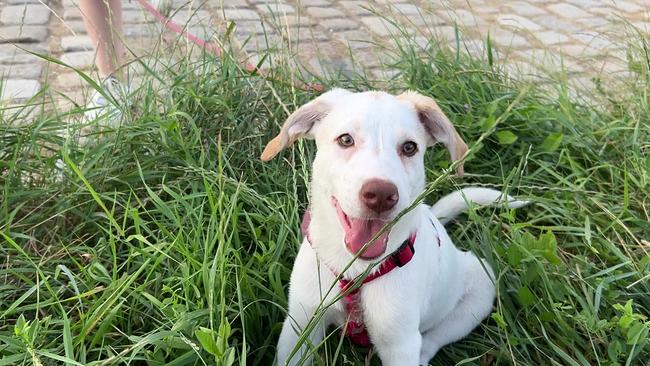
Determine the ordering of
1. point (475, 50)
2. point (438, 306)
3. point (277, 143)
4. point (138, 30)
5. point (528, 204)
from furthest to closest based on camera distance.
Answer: point (138, 30)
point (475, 50)
point (528, 204)
point (438, 306)
point (277, 143)

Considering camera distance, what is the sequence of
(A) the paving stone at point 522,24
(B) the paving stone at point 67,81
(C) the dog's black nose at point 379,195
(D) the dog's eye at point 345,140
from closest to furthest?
(C) the dog's black nose at point 379,195, (D) the dog's eye at point 345,140, (B) the paving stone at point 67,81, (A) the paving stone at point 522,24

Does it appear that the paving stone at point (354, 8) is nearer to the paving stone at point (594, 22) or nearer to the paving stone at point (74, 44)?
the paving stone at point (594, 22)

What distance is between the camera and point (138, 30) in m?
4.56

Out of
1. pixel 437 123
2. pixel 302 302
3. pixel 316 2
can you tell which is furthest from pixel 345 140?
pixel 316 2

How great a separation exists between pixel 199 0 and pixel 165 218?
294 centimetres

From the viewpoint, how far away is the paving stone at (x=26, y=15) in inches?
181

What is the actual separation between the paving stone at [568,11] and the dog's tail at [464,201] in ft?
12.5

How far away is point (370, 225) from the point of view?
1752 mm

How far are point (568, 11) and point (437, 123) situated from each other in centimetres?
461

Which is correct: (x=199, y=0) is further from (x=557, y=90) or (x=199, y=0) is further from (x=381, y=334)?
(x=381, y=334)

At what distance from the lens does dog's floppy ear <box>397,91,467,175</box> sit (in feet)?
6.31

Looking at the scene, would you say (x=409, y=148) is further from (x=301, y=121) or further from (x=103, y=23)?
(x=103, y=23)

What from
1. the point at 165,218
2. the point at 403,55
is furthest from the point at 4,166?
the point at 403,55

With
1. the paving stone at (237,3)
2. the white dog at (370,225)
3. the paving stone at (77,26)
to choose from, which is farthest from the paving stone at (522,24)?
the white dog at (370,225)
